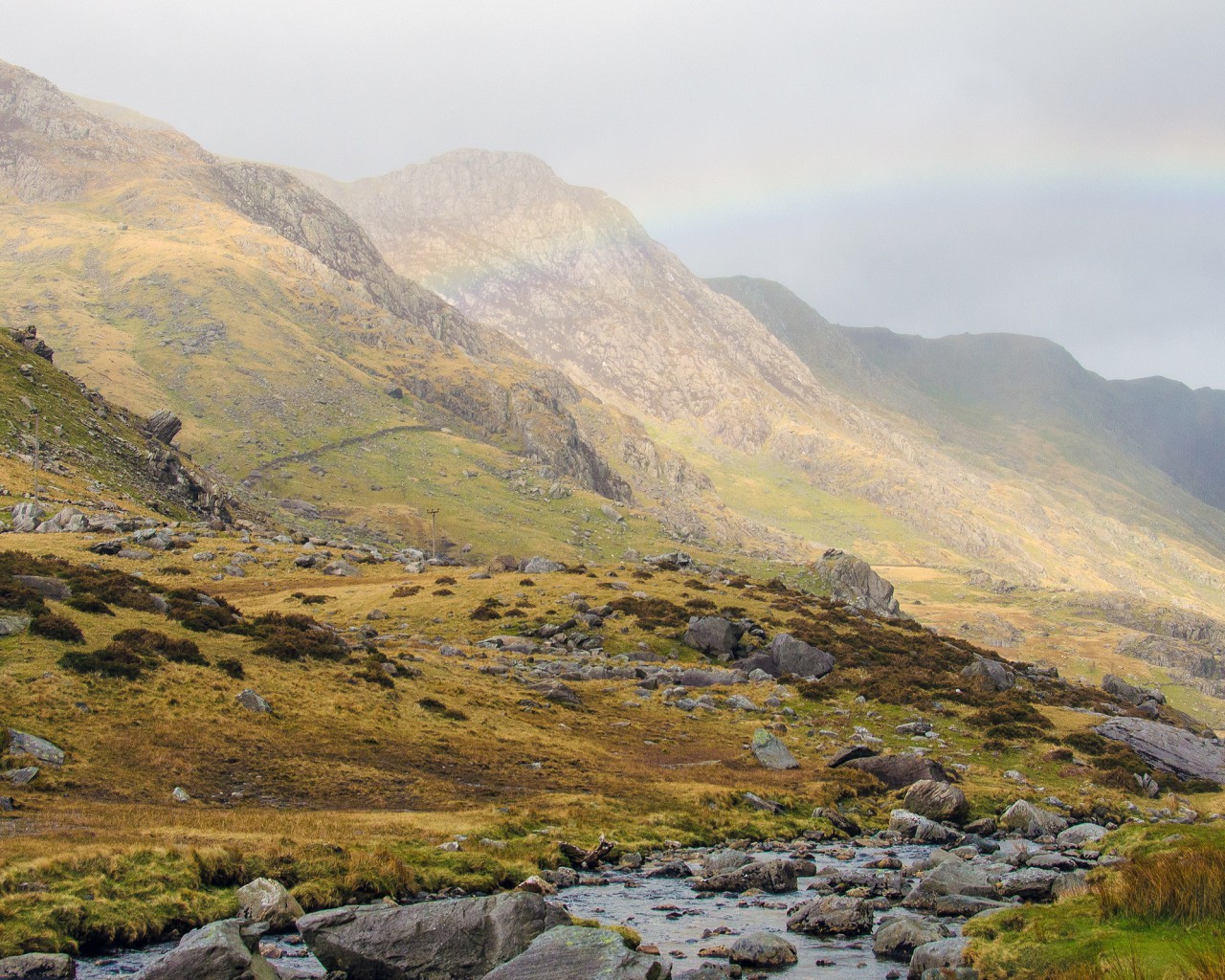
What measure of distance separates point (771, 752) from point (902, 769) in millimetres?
6170

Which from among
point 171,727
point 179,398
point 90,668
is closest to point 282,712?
point 171,727

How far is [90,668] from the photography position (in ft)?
108

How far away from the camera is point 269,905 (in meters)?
19.4

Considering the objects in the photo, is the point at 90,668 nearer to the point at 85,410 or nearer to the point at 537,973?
the point at 537,973

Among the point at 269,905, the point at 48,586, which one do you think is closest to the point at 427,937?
the point at 269,905

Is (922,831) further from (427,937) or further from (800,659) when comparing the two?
(800,659)

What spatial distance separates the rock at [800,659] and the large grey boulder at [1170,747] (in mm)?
17566

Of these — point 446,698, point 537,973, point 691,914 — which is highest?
point 537,973

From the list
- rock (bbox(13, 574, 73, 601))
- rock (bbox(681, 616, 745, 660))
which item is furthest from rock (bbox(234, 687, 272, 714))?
rock (bbox(681, 616, 745, 660))

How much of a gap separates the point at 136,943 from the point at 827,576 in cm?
12987

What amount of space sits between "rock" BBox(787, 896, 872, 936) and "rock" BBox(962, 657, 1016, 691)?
44.4 meters

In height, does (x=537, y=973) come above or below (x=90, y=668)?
above

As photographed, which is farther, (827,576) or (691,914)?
(827,576)

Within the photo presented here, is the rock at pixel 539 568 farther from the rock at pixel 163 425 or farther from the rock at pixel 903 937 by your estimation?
the rock at pixel 903 937
